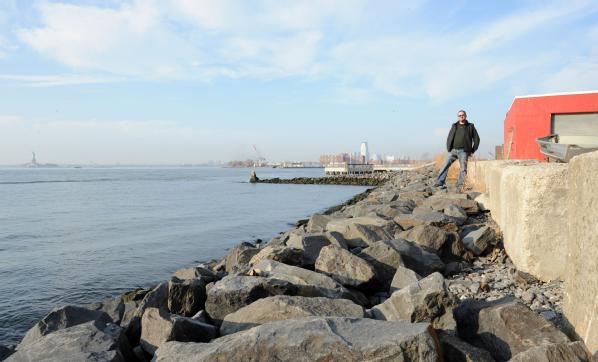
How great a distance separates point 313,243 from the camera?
511 cm

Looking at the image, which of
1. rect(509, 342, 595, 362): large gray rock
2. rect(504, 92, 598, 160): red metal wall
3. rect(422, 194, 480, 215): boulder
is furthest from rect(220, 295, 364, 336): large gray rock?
rect(504, 92, 598, 160): red metal wall

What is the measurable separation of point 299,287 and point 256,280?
0.34 metres

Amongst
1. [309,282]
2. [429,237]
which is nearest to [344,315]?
[309,282]

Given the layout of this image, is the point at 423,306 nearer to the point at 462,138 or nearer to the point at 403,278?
the point at 403,278

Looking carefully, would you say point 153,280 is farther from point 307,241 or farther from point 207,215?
point 207,215

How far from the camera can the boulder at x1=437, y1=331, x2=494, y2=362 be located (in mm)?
2336

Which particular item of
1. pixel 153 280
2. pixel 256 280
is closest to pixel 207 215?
pixel 153 280

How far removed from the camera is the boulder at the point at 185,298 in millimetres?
3668

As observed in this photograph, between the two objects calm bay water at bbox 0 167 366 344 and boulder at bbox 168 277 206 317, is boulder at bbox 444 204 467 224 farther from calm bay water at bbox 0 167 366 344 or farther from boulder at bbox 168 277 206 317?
calm bay water at bbox 0 167 366 344

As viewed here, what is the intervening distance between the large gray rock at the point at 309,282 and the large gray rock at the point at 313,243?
2.46 ft

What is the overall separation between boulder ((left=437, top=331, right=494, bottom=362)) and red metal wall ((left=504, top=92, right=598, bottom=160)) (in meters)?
14.2

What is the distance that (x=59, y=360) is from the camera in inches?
98.7

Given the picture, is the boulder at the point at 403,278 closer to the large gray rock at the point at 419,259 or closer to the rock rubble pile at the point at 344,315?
the rock rubble pile at the point at 344,315

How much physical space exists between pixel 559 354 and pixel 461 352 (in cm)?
45
